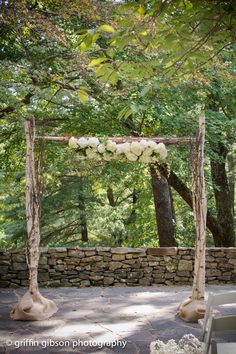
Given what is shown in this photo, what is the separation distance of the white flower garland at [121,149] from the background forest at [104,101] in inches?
14.0

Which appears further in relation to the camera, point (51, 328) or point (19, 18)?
point (19, 18)

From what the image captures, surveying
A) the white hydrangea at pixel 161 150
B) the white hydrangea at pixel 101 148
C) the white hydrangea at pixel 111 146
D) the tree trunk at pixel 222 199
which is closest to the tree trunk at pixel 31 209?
the white hydrangea at pixel 101 148

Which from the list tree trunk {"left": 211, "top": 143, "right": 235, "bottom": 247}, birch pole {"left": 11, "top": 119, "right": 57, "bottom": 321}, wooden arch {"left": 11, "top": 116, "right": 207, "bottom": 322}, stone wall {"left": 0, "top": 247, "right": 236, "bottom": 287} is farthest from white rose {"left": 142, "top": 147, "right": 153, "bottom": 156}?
tree trunk {"left": 211, "top": 143, "right": 235, "bottom": 247}

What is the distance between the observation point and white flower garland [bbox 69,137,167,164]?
183 inches

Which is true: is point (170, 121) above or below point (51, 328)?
above

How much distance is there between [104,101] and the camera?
7.20 metres

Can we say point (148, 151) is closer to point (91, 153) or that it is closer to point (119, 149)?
point (119, 149)

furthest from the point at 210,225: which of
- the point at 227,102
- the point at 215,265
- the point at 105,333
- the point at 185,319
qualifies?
the point at 105,333

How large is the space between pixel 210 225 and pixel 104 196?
17.9 feet

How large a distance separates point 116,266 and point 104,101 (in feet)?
10.8

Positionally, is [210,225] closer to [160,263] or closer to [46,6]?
[160,263]

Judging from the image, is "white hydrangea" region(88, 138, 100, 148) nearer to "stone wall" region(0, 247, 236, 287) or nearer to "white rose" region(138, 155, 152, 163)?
"white rose" region(138, 155, 152, 163)

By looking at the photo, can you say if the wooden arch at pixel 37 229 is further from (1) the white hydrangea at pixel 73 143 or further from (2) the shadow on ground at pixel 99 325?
(2) the shadow on ground at pixel 99 325

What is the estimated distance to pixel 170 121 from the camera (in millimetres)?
7141
